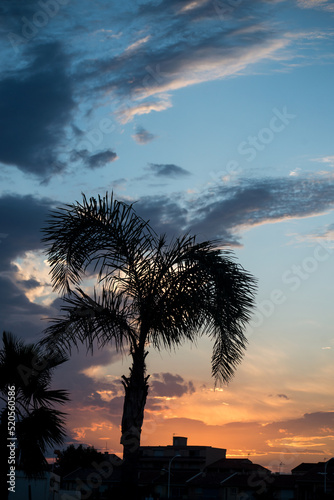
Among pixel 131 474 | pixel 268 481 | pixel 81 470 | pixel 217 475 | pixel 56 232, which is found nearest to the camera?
pixel 131 474

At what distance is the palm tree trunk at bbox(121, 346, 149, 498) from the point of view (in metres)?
12.7

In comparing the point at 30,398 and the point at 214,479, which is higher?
the point at 30,398

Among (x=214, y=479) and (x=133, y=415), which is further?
(x=214, y=479)

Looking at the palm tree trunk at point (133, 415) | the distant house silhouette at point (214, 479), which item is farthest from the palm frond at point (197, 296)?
the distant house silhouette at point (214, 479)

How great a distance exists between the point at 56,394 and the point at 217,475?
7060cm

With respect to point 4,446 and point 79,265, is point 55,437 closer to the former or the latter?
point 4,446

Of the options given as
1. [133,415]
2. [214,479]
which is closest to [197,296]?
[133,415]

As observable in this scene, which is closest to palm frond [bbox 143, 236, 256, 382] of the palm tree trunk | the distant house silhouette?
the palm tree trunk

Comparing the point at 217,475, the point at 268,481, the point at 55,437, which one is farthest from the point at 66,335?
the point at 217,475

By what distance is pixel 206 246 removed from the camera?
1385 centimetres

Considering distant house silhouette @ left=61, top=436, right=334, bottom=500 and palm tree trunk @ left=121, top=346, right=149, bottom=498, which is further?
distant house silhouette @ left=61, top=436, right=334, bottom=500

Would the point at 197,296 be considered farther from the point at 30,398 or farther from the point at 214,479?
the point at 214,479

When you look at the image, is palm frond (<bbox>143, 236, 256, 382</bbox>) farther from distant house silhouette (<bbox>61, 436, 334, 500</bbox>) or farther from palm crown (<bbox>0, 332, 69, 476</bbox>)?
distant house silhouette (<bbox>61, 436, 334, 500</bbox>)

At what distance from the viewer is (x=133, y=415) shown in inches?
508
